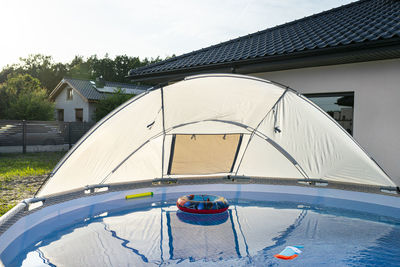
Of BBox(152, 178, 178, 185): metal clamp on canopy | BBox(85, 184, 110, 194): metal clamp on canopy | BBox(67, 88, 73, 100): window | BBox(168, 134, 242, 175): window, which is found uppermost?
BBox(67, 88, 73, 100): window

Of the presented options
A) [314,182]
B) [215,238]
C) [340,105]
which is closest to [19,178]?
[215,238]

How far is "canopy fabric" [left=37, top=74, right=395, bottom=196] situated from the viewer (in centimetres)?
440

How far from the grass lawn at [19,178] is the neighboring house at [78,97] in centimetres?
1165

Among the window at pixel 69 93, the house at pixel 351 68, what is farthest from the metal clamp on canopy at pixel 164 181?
the window at pixel 69 93

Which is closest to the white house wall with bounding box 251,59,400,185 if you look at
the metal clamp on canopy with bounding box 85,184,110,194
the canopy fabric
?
the canopy fabric

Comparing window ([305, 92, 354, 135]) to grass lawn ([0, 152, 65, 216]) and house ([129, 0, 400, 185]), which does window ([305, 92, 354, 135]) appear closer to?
house ([129, 0, 400, 185])

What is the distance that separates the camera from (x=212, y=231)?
12.9 feet

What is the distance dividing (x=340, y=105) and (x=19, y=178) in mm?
6935

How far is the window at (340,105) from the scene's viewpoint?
218 inches

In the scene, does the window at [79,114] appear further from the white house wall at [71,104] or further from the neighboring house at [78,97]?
the white house wall at [71,104]

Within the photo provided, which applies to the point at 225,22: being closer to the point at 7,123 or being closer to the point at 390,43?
the point at 390,43

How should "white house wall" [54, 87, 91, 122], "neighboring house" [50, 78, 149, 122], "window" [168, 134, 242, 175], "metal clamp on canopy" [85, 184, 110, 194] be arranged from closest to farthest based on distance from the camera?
1. "metal clamp on canopy" [85, 184, 110, 194]
2. "window" [168, 134, 242, 175]
3. "neighboring house" [50, 78, 149, 122]
4. "white house wall" [54, 87, 91, 122]

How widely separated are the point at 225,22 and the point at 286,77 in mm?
3689

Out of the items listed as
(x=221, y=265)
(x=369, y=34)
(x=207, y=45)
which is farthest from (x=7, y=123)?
(x=369, y=34)
